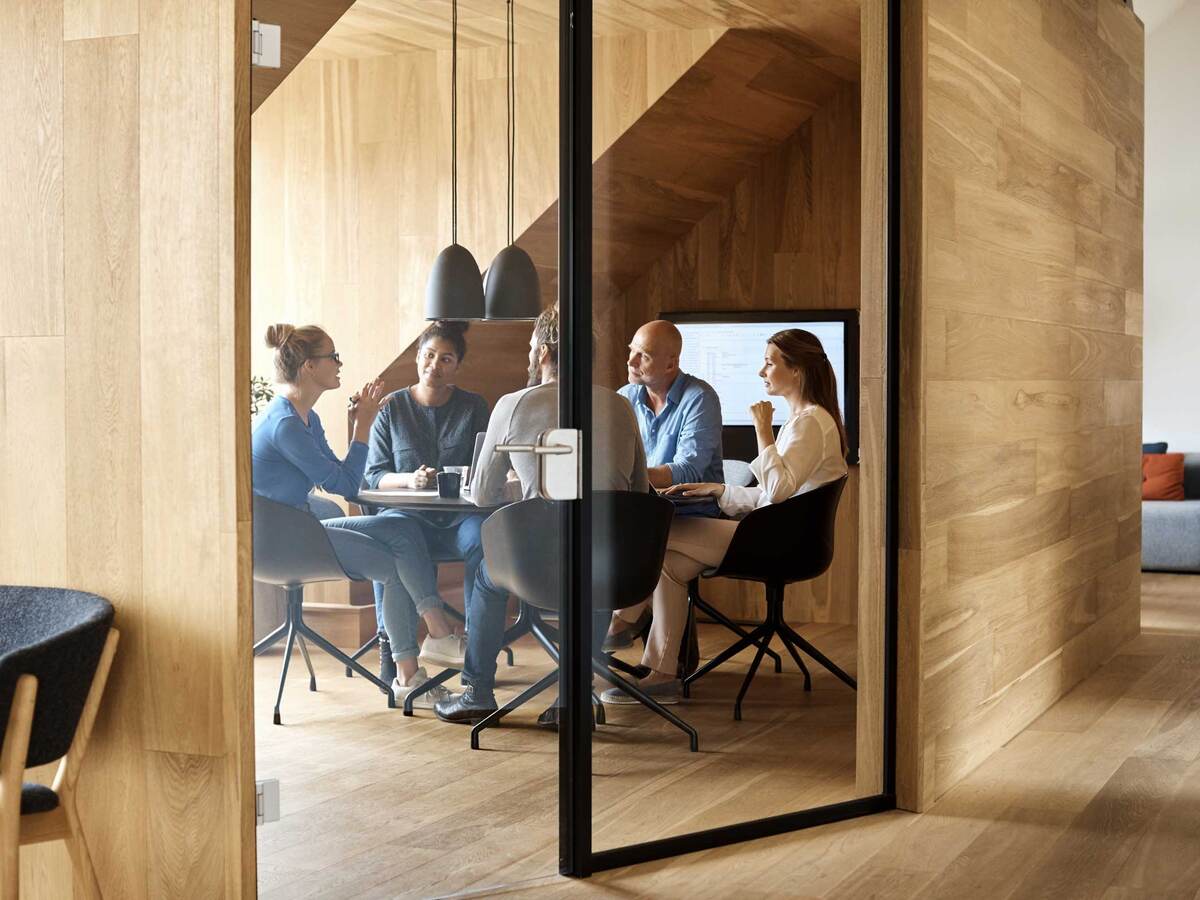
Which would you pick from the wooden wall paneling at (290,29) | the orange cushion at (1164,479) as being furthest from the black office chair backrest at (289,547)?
the orange cushion at (1164,479)

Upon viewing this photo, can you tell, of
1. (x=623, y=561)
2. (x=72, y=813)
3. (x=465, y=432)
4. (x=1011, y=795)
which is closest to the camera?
(x=72, y=813)

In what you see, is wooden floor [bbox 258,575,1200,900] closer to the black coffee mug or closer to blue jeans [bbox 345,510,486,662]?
blue jeans [bbox 345,510,486,662]

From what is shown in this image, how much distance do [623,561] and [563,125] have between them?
41.7 inches

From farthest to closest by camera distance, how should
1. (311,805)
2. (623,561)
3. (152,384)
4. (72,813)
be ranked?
(623,561), (311,805), (152,384), (72,813)

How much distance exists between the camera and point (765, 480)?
3549mm

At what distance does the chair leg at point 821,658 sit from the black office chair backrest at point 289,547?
1360mm

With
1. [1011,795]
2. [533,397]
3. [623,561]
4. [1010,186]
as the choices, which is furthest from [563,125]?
[1011,795]

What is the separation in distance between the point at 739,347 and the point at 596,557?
675 millimetres

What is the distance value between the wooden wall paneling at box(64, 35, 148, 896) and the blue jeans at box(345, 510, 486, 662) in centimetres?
54

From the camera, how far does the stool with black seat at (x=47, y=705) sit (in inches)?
87.7

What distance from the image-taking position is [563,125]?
3.14m

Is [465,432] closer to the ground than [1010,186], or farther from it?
closer to the ground

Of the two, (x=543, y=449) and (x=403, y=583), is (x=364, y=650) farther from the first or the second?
(x=543, y=449)

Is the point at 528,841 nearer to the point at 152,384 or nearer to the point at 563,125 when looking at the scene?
the point at 152,384
